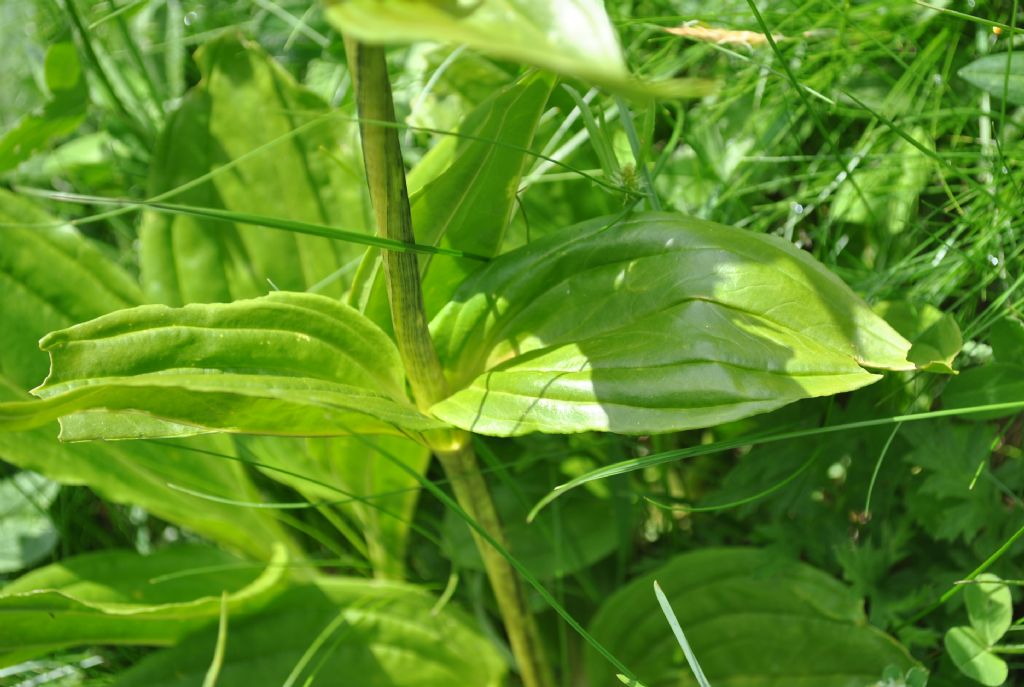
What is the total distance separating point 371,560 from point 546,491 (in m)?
0.25

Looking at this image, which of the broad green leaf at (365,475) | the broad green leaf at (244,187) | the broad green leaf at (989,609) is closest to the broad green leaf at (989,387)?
the broad green leaf at (989,609)

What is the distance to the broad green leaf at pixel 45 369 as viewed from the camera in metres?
1.09

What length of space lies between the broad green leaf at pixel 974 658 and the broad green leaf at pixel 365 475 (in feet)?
1.96

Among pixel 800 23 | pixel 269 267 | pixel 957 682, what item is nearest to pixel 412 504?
pixel 269 267

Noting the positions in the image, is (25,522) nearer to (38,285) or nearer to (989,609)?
(38,285)

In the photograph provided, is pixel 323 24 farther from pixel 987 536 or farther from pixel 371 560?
pixel 987 536

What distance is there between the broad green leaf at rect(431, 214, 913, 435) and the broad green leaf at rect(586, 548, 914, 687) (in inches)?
12.5

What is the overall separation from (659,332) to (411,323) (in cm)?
21

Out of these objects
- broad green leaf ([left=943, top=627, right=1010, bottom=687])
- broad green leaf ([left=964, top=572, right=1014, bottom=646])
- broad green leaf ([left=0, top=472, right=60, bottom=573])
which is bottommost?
broad green leaf ([left=0, top=472, right=60, bottom=573])

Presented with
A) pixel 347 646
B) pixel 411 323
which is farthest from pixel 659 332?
pixel 347 646

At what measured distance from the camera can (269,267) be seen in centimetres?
118

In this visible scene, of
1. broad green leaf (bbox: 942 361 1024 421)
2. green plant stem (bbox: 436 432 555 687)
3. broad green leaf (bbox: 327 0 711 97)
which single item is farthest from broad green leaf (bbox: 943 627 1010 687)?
broad green leaf (bbox: 327 0 711 97)

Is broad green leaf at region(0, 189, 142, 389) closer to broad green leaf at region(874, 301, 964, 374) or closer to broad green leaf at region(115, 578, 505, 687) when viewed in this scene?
broad green leaf at region(115, 578, 505, 687)

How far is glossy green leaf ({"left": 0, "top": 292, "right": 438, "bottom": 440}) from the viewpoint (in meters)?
0.66
